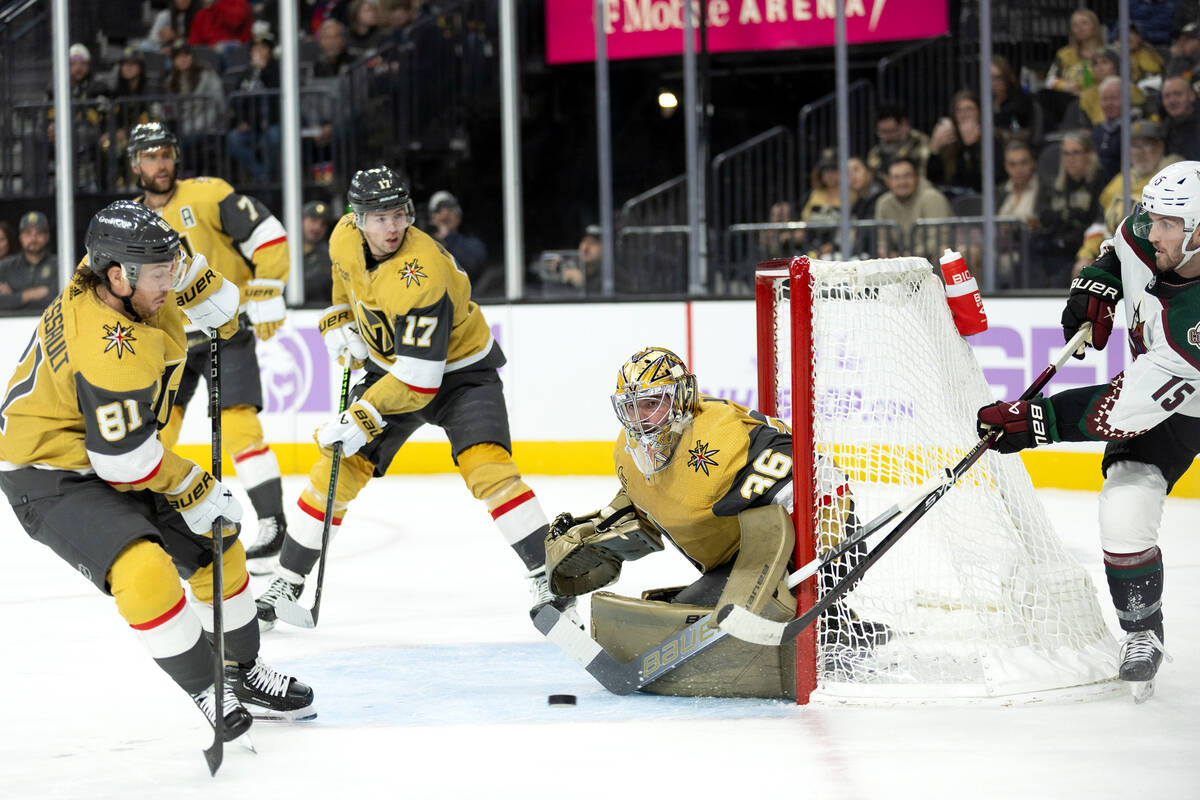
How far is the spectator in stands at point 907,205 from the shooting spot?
703 cm

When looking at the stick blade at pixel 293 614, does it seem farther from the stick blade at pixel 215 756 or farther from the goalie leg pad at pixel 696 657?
the stick blade at pixel 215 756

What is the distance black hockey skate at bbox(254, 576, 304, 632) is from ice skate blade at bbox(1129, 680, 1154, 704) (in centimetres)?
199

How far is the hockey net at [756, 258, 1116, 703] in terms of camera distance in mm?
3141

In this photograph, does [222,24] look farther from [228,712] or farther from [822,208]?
[228,712]

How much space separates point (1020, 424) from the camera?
3053 millimetres

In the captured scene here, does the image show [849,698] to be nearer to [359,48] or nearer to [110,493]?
[110,493]

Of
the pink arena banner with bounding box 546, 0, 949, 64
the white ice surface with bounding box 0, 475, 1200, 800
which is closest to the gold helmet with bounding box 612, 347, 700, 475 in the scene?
the white ice surface with bounding box 0, 475, 1200, 800

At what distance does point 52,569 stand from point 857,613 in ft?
9.33

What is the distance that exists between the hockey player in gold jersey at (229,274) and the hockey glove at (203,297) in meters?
1.36

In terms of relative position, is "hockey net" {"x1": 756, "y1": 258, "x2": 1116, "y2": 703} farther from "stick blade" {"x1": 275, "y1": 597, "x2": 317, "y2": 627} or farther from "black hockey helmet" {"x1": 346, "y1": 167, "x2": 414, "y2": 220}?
"stick blade" {"x1": 275, "y1": 597, "x2": 317, "y2": 627}

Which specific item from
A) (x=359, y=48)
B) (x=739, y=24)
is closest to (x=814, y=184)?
(x=739, y=24)

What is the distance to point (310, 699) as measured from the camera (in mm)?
3154

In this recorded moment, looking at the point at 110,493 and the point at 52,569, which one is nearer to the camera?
the point at 110,493

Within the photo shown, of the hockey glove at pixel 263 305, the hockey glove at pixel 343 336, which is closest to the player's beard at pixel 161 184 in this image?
the hockey glove at pixel 263 305
